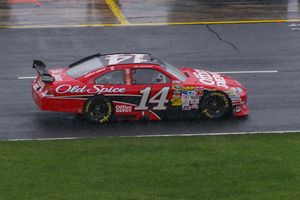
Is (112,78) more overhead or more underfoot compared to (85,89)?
more overhead

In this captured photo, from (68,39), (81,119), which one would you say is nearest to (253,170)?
(81,119)

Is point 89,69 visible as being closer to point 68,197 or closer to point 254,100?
point 254,100

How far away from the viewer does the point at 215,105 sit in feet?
68.5

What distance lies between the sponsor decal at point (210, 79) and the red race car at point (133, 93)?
28mm

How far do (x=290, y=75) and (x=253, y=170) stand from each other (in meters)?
8.25

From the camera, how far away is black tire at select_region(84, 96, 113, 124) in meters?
20.4

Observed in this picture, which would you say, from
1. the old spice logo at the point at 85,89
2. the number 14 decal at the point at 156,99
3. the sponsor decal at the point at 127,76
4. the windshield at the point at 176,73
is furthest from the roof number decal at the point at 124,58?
the number 14 decal at the point at 156,99

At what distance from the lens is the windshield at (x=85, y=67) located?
A: 2078cm

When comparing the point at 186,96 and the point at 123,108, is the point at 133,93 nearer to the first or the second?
the point at 123,108

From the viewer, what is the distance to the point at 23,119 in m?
20.9

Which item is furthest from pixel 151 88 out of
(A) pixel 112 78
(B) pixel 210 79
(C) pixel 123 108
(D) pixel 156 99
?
(B) pixel 210 79

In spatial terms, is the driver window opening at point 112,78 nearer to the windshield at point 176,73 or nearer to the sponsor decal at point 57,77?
the sponsor decal at point 57,77

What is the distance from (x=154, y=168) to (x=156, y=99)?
12.4 feet

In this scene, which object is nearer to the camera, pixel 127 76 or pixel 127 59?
pixel 127 76
